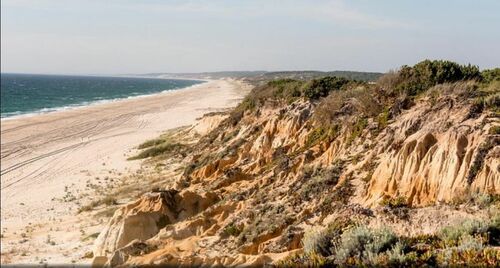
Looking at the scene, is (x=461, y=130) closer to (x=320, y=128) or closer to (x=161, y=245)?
(x=320, y=128)

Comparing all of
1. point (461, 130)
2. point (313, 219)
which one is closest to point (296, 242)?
point (313, 219)

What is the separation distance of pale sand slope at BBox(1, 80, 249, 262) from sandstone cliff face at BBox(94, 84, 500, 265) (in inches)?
181

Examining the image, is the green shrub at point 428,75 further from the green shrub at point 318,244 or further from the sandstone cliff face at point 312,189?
the green shrub at point 318,244

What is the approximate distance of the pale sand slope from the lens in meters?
23.0

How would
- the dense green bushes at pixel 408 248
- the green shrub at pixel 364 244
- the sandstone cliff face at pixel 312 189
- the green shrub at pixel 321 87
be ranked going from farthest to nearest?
the green shrub at pixel 321 87 → the sandstone cliff face at pixel 312 189 → the green shrub at pixel 364 244 → the dense green bushes at pixel 408 248

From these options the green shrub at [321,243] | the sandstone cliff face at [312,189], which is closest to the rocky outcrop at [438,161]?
the sandstone cliff face at [312,189]

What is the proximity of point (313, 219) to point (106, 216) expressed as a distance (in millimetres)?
11794

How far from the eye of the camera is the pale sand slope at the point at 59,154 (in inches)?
907

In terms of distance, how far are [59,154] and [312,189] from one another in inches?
1237

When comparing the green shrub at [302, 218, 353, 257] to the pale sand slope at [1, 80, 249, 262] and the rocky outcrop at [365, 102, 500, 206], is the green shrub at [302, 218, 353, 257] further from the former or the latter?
the pale sand slope at [1, 80, 249, 262]

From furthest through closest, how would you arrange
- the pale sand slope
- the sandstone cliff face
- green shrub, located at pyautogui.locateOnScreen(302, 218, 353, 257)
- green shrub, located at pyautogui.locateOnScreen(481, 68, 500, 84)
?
the pale sand slope
green shrub, located at pyautogui.locateOnScreen(481, 68, 500, 84)
the sandstone cliff face
green shrub, located at pyautogui.locateOnScreen(302, 218, 353, 257)

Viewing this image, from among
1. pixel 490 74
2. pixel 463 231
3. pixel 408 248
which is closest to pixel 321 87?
pixel 490 74

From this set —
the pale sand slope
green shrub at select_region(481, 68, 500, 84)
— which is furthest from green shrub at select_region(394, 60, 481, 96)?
the pale sand slope

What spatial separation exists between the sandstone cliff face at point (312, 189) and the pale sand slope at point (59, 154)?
4.61 m
